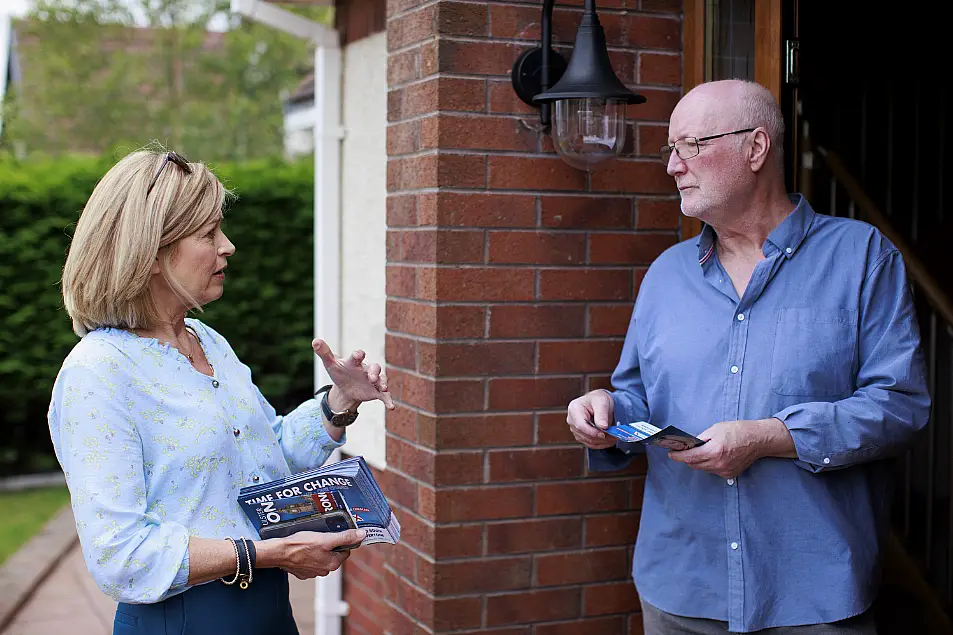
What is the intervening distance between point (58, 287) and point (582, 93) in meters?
7.54

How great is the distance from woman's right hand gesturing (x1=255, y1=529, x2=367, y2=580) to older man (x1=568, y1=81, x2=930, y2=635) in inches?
27.3

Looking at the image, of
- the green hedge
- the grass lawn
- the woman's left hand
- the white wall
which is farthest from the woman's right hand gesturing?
the green hedge

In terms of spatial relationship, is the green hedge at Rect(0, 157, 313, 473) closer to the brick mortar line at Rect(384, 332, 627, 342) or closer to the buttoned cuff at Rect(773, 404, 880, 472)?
the brick mortar line at Rect(384, 332, 627, 342)

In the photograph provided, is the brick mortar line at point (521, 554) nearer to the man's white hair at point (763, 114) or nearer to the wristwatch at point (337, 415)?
the wristwatch at point (337, 415)

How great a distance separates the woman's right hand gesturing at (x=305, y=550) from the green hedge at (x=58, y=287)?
7.27m

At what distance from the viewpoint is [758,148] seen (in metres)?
2.50

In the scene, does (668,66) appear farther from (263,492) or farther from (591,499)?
(263,492)

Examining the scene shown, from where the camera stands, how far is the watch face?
8.49ft

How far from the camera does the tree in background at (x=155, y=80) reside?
695 inches

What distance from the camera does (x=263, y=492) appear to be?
2.17 metres

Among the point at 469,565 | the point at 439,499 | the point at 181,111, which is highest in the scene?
the point at 181,111

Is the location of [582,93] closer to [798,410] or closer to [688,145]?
[688,145]

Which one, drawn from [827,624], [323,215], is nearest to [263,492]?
[827,624]

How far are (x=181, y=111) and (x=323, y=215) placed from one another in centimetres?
1542
